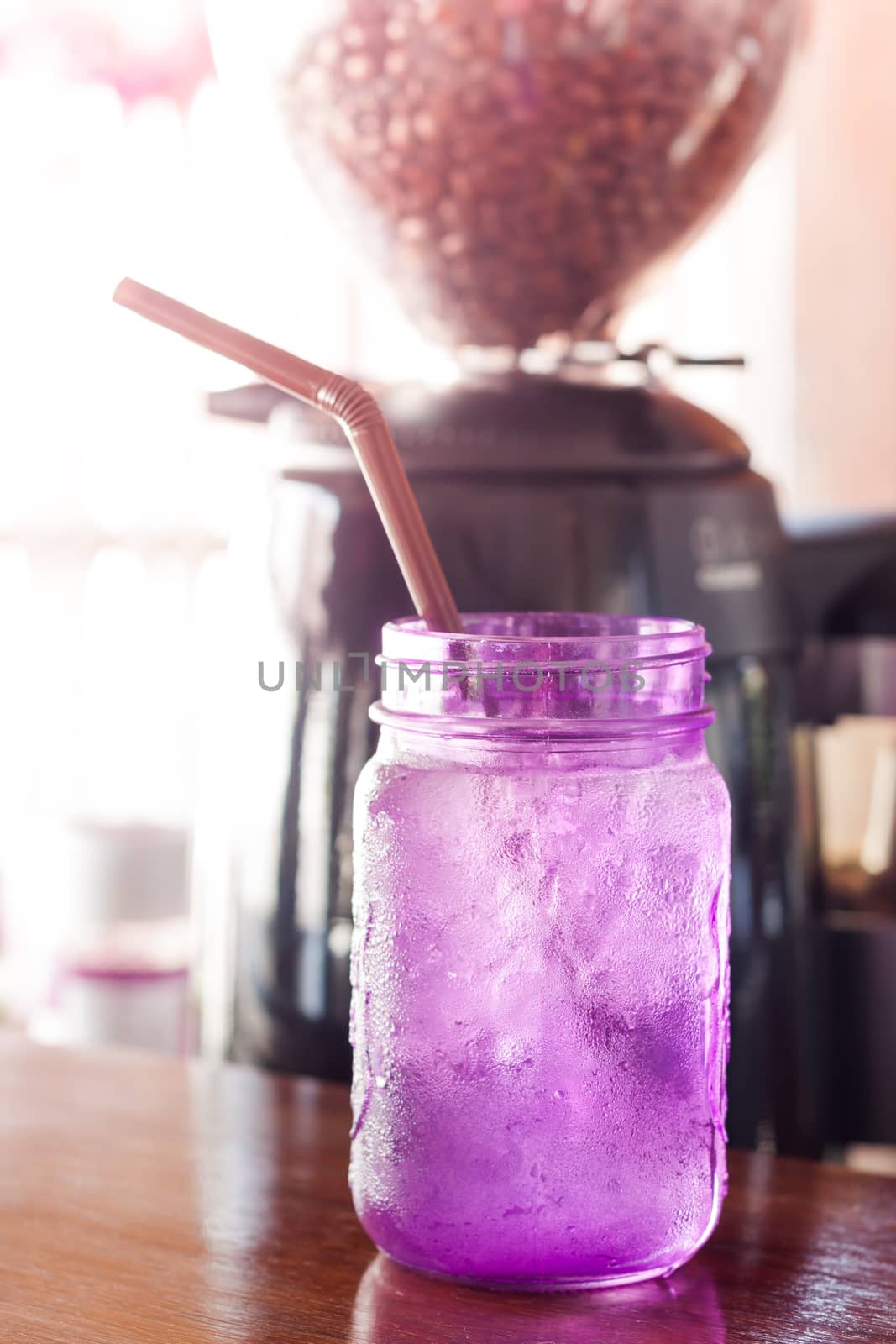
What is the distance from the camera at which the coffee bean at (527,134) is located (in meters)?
0.67

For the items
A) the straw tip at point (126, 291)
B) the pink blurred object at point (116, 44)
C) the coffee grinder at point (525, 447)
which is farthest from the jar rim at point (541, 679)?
the pink blurred object at point (116, 44)

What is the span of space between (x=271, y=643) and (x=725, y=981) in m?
0.32

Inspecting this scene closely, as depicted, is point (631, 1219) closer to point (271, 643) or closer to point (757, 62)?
point (271, 643)

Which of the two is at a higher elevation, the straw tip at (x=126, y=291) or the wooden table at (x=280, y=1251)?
the straw tip at (x=126, y=291)

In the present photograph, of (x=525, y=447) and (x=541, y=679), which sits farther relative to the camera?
(x=525, y=447)

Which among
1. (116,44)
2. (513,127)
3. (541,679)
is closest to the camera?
(541,679)

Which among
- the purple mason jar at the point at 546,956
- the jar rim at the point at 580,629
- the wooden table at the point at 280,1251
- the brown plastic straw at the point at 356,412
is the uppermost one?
the brown plastic straw at the point at 356,412

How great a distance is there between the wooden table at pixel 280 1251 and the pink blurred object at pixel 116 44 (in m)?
1.87

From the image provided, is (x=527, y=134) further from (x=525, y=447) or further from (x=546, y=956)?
(x=546, y=956)

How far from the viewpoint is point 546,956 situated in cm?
41

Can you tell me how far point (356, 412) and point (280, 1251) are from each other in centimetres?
24

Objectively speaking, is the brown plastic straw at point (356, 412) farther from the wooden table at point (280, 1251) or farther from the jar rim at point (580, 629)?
the wooden table at point (280, 1251)

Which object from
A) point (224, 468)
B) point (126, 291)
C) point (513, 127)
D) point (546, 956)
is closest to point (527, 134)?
point (513, 127)

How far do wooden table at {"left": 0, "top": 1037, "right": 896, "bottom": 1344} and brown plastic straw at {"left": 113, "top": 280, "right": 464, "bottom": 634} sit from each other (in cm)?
18
